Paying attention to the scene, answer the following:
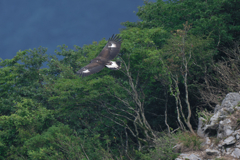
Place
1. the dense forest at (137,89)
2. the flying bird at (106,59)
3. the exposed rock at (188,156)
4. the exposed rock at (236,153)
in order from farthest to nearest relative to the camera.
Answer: the dense forest at (137,89) → the flying bird at (106,59) → the exposed rock at (188,156) → the exposed rock at (236,153)

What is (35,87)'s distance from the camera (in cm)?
2286

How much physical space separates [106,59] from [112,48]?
98 cm

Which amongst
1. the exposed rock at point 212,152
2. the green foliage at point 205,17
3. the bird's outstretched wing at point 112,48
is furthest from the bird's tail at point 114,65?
the green foliage at point 205,17

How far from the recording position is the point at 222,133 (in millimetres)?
9227

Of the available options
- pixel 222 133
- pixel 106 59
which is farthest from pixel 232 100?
pixel 106 59

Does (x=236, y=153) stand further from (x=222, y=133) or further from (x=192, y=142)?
(x=192, y=142)

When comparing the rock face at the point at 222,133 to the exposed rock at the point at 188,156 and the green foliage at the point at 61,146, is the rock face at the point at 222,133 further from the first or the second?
the green foliage at the point at 61,146

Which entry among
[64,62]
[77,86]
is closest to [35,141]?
[77,86]

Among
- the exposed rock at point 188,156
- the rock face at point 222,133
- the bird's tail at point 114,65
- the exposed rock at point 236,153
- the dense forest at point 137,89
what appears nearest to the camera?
the exposed rock at point 236,153

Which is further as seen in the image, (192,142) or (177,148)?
(177,148)

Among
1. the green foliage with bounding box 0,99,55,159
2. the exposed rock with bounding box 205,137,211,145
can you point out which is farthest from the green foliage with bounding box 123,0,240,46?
the green foliage with bounding box 0,99,55,159

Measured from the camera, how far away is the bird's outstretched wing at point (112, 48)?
1306 cm

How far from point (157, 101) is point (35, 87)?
10.7 meters

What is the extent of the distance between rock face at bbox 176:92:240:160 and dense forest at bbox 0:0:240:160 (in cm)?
122
